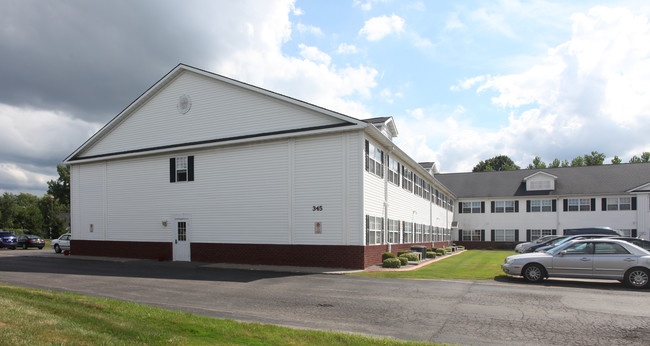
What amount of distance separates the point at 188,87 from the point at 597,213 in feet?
132

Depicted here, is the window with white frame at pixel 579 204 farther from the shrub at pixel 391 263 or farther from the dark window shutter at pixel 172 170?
the dark window shutter at pixel 172 170

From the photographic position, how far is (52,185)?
310ft

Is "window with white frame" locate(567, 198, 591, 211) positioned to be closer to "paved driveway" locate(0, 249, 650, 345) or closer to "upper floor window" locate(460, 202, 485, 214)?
"upper floor window" locate(460, 202, 485, 214)

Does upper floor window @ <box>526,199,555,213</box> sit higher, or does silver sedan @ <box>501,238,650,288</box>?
upper floor window @ <box>526,199,555,213</box>

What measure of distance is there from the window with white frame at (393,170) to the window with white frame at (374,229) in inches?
127

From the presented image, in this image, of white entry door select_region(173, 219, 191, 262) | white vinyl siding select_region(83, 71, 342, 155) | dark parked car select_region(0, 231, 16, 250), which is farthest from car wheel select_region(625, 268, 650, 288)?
dark parked car select_region(0, 231, 16, 250)

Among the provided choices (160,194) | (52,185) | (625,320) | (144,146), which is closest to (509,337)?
(625,320)

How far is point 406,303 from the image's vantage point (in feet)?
35.6

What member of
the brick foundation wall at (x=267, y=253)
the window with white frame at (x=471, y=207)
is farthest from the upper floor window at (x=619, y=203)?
the brick foundation wall at (x=267, y=253)

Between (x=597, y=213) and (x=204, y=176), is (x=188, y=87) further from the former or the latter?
(x=597, y=213)

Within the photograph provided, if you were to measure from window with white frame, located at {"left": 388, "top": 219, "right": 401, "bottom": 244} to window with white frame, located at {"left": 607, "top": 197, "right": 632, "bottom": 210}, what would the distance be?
29.5 metres

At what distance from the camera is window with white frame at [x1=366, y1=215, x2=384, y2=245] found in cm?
1996

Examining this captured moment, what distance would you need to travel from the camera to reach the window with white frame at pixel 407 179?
27836 millimetres

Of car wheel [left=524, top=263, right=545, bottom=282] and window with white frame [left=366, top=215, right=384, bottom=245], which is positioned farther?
window with white frame [left=366, top=215, right=384, bottom=245]
